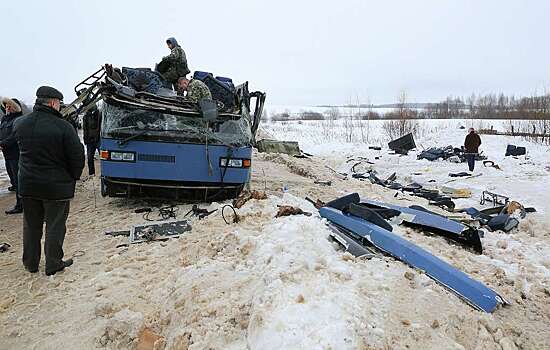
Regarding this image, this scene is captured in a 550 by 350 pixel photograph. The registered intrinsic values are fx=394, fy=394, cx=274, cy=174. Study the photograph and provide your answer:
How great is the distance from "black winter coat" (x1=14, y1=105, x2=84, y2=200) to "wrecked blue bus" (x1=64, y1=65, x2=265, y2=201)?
2054mm

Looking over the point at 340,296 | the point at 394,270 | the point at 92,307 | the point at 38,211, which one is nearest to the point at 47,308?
the point at 92,307

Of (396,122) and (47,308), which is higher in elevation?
(396,122)

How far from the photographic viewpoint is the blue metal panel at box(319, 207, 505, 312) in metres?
3.18

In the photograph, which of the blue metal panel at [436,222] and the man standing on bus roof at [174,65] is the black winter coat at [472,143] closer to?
the blue metal panel at [436,222]

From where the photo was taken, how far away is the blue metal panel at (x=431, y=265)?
10.4 feet

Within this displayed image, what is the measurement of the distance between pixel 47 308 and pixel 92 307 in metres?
0.43

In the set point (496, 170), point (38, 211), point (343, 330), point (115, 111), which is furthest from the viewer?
point (496, 170)

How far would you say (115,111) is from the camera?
21.3ft

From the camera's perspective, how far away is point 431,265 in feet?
11.8

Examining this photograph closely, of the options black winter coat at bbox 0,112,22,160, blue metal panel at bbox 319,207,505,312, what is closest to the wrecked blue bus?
black winter coat at bbox 0,112,22,160

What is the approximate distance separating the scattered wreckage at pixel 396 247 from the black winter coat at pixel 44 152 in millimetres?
2995

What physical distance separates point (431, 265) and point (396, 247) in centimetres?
45

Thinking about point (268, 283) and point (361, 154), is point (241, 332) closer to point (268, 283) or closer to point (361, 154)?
point (268, 283)

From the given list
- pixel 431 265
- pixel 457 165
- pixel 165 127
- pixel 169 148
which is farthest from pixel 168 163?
pixel 457 165
